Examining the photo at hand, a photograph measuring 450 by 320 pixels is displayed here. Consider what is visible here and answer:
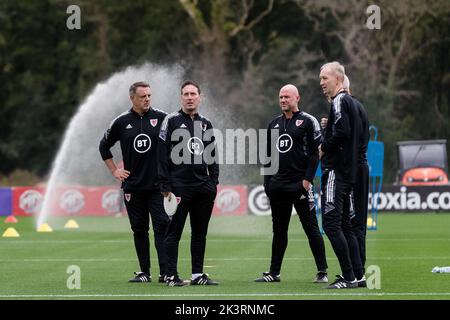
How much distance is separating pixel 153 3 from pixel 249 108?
11345 mm

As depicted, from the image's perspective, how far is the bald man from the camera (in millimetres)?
12562

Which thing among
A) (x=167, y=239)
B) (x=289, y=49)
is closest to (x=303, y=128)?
(x=167, y=239)

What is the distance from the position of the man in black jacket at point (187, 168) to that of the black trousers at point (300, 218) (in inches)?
32.7

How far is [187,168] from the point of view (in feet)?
40.0

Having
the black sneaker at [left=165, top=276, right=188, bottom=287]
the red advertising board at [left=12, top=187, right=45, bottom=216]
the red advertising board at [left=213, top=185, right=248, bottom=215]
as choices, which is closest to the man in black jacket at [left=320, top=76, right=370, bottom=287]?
the black sneaker at [left=165, top=276, right=188, bottom=287]

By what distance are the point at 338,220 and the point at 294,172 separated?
132 centimetres

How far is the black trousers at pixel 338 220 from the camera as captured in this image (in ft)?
37.5

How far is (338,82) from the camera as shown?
11516 mm

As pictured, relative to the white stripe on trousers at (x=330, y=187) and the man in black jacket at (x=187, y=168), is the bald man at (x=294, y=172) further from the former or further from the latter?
the white stripe on trousers at (x=330, y=187)

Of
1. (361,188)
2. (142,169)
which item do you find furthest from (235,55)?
(361,188)

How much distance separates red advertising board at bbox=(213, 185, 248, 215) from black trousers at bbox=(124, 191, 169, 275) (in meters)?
19.0
